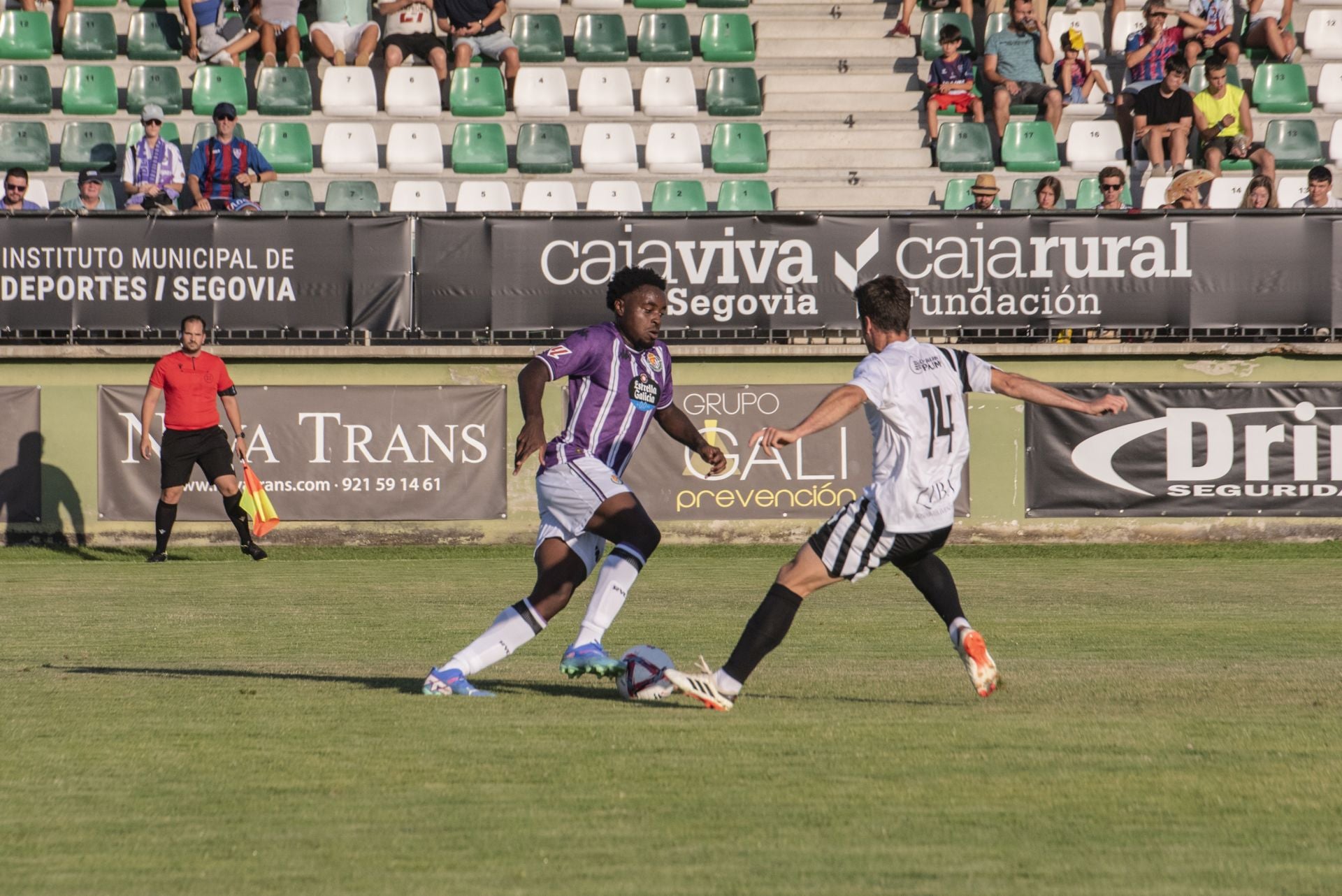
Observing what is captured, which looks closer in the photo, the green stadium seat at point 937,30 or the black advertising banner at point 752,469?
the black advertising banner at point 752,469

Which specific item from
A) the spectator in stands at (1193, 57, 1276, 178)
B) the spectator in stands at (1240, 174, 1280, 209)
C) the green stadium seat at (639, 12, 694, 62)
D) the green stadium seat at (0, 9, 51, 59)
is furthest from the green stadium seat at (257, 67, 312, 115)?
the spectator in stands at (1240, 174, 1280, 209)

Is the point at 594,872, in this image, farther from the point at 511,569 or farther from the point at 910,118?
the point at 910,118

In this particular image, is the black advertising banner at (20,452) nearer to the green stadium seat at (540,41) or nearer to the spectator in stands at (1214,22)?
the green stadium seat at (540,41)

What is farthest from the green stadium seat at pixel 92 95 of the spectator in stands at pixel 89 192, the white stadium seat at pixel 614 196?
the white stadium seat at pixel 614 196

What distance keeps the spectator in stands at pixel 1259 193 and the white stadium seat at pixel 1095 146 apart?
11.2 ft

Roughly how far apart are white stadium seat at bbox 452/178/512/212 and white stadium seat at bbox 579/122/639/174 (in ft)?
4.49

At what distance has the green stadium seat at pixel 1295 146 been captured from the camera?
67.8 feet

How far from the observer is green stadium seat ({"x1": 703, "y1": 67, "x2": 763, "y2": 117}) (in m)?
21.8

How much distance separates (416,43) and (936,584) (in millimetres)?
16501

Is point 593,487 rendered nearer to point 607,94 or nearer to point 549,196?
point 549,196

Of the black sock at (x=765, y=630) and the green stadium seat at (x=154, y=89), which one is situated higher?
the green stadium seat at (x=154, y=89)

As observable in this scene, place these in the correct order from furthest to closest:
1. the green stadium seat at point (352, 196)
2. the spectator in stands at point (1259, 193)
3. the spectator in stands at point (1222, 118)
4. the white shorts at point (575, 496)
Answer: the spectator in stands at point (1222, 118), the green stadium seat at point (352, 196), the spectator in stands at point (1259, 193), the white shorts at point (575, 496)

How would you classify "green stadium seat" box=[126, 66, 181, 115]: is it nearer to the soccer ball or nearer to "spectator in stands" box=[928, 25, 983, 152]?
"spectator in stands" box=[928, 25, 983, 152]

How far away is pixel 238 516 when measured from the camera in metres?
15.8
